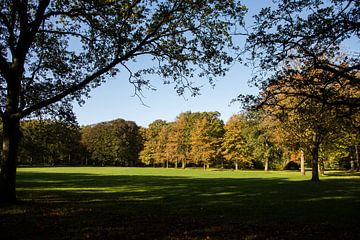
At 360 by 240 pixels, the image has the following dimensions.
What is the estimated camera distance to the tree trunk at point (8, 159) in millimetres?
15062

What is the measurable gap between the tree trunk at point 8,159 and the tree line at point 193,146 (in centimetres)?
2664

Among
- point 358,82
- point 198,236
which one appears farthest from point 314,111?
point 198,236

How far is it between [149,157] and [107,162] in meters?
18.8

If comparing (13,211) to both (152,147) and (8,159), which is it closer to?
(8,159)

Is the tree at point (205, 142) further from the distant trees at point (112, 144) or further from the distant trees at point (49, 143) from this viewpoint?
the distant trees at point (112, 144)

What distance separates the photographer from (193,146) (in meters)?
89.6

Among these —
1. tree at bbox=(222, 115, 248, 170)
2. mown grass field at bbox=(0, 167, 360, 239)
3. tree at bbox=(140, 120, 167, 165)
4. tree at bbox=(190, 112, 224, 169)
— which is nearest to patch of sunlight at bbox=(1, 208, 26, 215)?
mown grass field at bbox=(0, 167, 360, 239)

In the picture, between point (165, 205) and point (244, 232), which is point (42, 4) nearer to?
point (165, 205)

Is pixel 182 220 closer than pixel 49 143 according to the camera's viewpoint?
Yes

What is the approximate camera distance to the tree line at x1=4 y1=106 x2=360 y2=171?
54.2 meters

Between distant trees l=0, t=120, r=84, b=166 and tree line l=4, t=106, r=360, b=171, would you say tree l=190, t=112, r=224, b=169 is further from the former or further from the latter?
distant trees l=0, t=120, r=84, b=166

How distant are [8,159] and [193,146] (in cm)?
7551

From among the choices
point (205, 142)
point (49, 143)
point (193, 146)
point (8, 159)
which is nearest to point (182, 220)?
point (8, 159)

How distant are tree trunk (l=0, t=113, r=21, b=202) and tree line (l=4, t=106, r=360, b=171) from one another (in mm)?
26644
